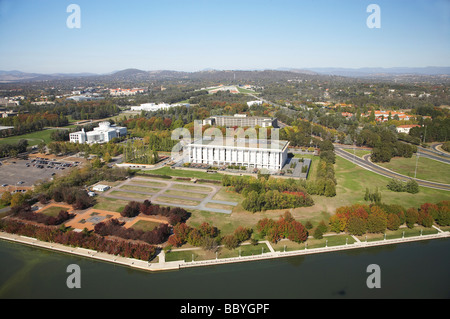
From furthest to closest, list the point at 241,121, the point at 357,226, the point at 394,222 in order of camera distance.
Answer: the point at 241,121 → the point at 394,222 → the point at 357,226

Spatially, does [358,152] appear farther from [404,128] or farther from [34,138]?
[34,138]

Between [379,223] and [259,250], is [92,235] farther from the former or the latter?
[379,223]

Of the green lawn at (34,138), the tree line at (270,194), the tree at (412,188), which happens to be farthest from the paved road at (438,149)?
the green lawn at (34,138)

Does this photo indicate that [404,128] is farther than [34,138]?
Yes

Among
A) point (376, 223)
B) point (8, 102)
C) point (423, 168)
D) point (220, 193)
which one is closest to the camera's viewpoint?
point (376, 223)

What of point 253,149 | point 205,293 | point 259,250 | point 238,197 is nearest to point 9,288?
point 205,293

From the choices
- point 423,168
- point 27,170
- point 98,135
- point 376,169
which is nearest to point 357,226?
point 376,169

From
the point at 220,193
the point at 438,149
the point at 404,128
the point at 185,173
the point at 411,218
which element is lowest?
the point at 411,218
